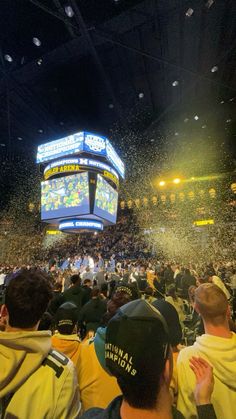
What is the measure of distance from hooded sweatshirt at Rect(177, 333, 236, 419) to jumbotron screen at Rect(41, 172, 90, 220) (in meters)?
9.86

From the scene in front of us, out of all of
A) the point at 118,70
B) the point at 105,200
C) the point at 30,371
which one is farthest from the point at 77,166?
the point at 30,371

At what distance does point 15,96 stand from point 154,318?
11.3 meters

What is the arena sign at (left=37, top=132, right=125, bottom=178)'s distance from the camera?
1141 centimetres

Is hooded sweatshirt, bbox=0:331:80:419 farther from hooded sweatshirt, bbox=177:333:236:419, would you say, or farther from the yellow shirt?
hooded sweatshirt, bbox=177:333:236:419

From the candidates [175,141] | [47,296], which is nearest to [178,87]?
[175,141]

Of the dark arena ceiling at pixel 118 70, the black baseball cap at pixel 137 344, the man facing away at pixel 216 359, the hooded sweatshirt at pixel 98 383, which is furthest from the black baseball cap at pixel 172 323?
the dark arena ceiling at pixel 118 70

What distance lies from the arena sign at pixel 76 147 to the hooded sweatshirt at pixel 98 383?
10.4m

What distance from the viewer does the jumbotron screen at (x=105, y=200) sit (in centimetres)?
1165

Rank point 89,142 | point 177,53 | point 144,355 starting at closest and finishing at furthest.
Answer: point 144,355 < point 177,53 < point 89,142

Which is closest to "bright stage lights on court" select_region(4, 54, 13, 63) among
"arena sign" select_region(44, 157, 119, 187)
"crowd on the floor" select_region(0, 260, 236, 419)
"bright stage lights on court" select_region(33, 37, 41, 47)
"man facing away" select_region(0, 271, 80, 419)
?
"bright stage lights on court" select_region(33, 37, 41, 47)

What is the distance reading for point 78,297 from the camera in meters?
5.05

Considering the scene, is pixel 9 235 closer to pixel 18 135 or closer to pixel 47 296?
pixel 18 135

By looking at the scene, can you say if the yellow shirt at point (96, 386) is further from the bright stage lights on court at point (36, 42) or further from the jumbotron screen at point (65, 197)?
the jumbotron screen at point (65, 197)

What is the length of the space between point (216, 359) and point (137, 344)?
35.1 inches
